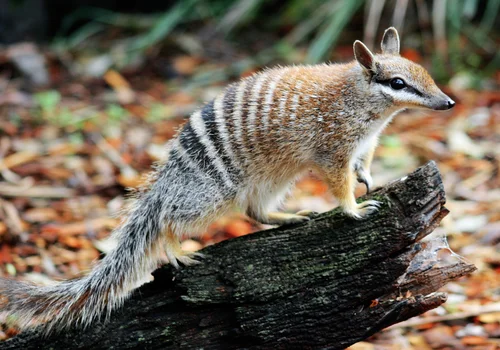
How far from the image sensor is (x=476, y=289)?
4.94 metres

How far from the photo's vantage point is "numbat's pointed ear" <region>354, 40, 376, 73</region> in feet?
13.2

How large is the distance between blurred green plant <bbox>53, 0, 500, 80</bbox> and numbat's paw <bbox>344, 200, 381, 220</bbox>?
5155 mm

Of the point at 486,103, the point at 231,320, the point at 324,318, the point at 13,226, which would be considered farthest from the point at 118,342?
the point at 486,103

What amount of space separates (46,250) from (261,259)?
91.1 inches

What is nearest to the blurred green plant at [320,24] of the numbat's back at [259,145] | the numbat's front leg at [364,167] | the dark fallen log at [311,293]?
the numbat's front leg at [364,167]

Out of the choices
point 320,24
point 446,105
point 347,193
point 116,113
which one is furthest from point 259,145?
point 320,24

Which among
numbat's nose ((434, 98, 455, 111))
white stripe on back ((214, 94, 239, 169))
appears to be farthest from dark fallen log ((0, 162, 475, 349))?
white stripe on back ((214, 94, 239, 169))

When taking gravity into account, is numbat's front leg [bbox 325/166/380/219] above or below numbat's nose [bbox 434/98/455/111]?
below

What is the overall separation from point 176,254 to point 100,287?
507 mm

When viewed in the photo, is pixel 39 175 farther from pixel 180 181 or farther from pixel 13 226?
pixel 180 181

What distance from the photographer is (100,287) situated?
153 inches

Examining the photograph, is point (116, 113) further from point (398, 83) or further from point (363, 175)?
point (398, 83)

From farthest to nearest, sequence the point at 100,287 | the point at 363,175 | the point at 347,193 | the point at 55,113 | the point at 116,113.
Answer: the point at 116,113 → the point at 55,113 → the point at 363,175 → the point at 347,193 → the point at 100,287

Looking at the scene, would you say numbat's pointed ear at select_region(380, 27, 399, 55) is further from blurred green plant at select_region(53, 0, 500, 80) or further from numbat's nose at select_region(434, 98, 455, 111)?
blurred green plant at select_region(53, 0, 500, 80)
